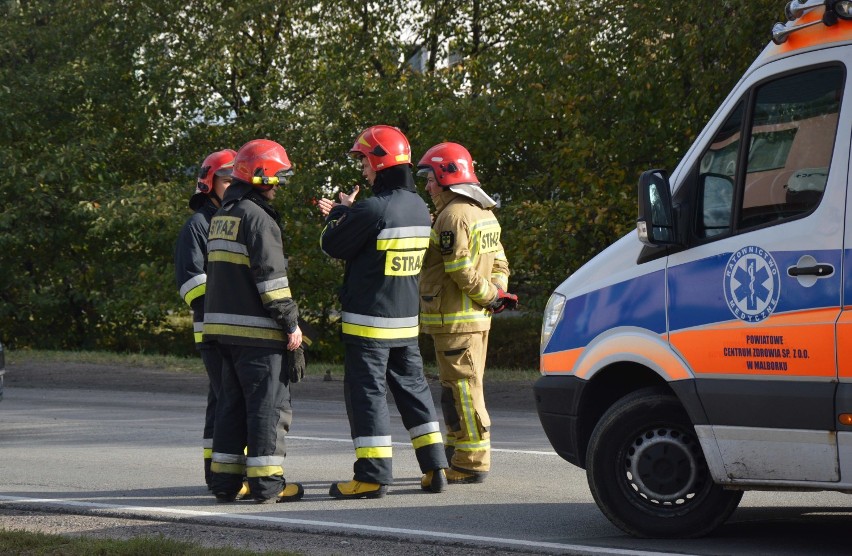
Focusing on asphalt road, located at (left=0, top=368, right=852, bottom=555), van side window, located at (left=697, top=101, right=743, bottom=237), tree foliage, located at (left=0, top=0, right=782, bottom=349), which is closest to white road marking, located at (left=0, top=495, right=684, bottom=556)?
asphalt road, located at (left=0, top=368, right=852, bottom=555)

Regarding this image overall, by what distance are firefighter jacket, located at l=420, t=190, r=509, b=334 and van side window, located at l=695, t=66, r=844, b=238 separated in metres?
2.07

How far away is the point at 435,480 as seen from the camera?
25.5 feet

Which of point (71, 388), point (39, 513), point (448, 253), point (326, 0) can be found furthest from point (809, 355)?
point (326, 0)

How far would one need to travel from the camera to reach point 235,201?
743cm

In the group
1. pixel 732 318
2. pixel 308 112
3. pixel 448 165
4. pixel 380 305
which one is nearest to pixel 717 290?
pixel 732 318

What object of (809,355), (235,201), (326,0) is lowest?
(809,355)

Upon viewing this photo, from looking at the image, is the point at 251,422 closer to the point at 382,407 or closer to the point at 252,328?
the point at 252,328

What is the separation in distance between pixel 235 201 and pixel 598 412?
239cm

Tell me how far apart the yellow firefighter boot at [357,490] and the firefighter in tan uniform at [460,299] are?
65cm

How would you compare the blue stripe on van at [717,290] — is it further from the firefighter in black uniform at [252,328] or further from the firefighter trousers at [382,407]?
the firefighter in black uniform at [252,328]

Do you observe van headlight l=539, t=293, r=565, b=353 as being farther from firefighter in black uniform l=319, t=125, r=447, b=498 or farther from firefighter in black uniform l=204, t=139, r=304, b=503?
firefighter in black uniform l=204, t=139, r=304, b=503

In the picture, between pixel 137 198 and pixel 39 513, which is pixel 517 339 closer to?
pixel 137 198

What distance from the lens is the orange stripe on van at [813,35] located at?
5633 millimetres

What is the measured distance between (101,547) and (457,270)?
2.78 meters
